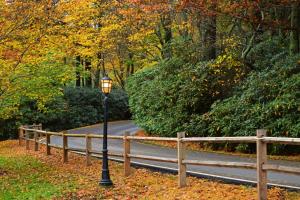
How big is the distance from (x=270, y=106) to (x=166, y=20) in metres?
14.7

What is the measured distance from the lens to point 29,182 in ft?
43.3

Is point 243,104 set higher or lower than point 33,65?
lower

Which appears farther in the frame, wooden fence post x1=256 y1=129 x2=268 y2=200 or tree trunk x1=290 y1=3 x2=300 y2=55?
tree trunk x1=290 y1=3 x2=300 y2=55

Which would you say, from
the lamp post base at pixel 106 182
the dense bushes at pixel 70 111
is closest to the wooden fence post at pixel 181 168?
the lamp post base at pixel 106 182

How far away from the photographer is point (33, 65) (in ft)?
49.9

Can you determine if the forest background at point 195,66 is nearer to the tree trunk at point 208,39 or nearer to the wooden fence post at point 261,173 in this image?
the tree trunk at point 208,39

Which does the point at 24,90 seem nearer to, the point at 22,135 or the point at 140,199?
the point at 140,199

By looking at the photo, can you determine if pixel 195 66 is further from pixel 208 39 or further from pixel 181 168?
pixel 181 168

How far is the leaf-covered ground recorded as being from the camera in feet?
31.1

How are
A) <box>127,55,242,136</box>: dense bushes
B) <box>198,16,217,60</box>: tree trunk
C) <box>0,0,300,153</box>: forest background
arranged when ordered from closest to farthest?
<box>0,0,300,153</box>: forest background → <box>127,55,242,136</box>: dense bushes → <box>198,16,217,60</box>: tree trunk

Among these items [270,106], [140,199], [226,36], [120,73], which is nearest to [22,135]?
[226,36]

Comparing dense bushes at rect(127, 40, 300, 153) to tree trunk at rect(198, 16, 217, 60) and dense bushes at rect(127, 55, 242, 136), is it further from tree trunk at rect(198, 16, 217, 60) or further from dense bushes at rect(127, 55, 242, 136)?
tree trunk at rect(198, 16, 217, 60)

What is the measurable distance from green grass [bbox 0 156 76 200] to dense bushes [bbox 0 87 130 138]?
13491 mm

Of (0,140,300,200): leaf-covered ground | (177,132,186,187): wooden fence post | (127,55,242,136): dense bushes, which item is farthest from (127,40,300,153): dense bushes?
(177,132,186,187): wooden fence post
